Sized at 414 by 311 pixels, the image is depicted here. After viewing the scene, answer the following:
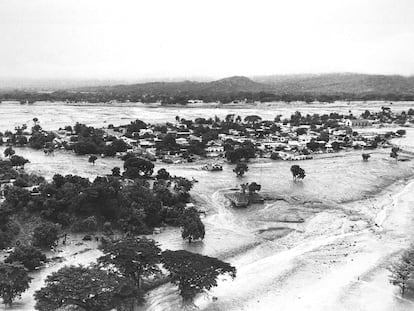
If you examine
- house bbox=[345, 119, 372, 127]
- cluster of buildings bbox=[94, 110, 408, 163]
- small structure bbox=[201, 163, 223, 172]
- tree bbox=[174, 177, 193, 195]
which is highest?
house bbox=[345, 119, 372, 127]

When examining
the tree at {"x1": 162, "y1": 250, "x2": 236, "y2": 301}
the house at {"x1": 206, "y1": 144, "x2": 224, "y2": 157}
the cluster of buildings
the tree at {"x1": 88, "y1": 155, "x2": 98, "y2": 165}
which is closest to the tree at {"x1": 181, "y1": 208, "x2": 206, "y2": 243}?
the tree at {"x1": 162, "y1": 250, "x2": 236, "y2": 301}

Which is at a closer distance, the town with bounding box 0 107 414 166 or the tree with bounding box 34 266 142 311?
the tree with bounding box 34 266 142 311

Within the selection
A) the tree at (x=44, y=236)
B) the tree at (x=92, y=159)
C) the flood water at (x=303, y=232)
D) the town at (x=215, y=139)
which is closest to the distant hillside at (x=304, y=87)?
the town at (x=215, y=139)

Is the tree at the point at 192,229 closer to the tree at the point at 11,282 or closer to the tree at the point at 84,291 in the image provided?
the tree at the point at 84,291

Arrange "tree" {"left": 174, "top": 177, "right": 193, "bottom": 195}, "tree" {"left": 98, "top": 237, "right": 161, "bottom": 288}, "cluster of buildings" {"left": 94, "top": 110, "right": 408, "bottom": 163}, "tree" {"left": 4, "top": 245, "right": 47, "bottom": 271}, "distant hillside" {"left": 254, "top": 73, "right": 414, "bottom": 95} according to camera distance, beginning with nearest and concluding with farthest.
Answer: "tree" {"left": 98, "top": 237, "right": 161, "bottom": 288} < "tree" {"left": 4, "top": 245, "right": 47, "bottom": 271} < "tree" {"left": 174, "top": 177, "right": 193, "bottom": 195} < "cluster of buildings" {"left": 94, "top": 110, "right": 408, "bottom": 163} < "distant hillside" {"left": 254, "top": 73, "right": 414, "bottom": 95}

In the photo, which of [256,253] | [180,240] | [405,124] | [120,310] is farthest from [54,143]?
[405,124]

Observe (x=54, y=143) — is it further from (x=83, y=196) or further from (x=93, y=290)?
(x=93, y=290)

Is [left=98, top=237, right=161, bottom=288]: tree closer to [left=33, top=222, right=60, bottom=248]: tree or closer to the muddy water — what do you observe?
[left=33, top=222, right=60, bottom=248]: tree

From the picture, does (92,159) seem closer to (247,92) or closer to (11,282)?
(11,282)
